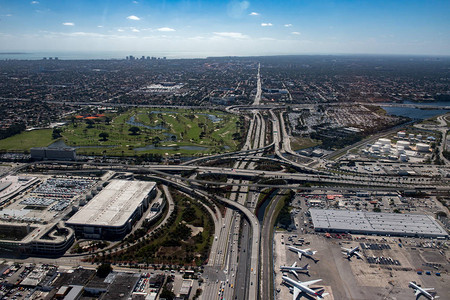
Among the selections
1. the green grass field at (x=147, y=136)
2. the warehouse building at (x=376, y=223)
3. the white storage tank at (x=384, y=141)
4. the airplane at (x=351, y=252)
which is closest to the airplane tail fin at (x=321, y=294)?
the airplane at (x=351, y=252)

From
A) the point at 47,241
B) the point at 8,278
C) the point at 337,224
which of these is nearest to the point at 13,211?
the point at 47,241

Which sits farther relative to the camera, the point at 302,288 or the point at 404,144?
the point at 404,144

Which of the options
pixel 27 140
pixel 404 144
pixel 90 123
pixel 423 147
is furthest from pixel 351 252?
pixel 90 123

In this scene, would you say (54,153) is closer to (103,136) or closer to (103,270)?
(103,136)

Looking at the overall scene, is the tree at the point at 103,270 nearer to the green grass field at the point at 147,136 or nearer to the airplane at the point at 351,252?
the airplane at the point at 351,252

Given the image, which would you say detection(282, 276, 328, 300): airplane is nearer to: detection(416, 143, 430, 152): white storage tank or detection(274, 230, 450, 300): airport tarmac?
detection(274, 230, 450, 300): airport tarmac

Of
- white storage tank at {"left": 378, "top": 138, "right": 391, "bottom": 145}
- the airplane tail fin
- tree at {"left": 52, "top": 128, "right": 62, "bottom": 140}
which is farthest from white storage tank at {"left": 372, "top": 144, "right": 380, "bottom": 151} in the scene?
tree at {"left": 52, "top": 128, "right": 62, "bottom": 140}

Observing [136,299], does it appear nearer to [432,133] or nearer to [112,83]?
[432,133]
